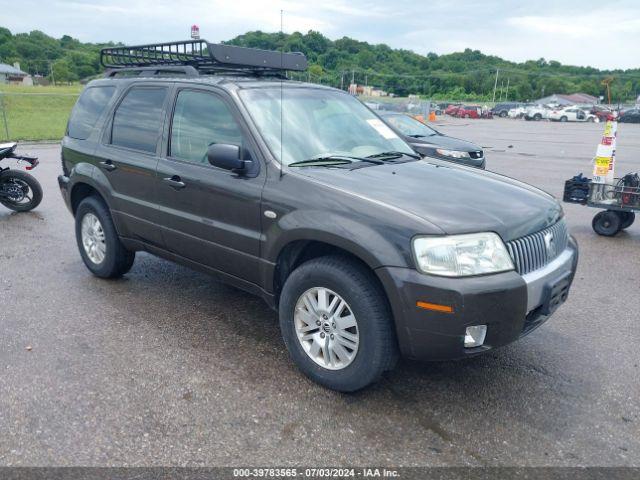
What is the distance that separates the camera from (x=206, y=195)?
4008mm

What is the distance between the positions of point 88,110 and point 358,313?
3.62 metres

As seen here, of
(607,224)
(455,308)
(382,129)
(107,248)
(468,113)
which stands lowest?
(468,113)

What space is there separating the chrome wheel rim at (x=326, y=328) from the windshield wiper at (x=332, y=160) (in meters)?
0.87

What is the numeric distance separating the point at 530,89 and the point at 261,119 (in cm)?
11285

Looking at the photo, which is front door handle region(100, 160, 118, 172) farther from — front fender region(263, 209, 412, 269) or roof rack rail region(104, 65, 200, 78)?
front fender region(263, 209, 412, 269)

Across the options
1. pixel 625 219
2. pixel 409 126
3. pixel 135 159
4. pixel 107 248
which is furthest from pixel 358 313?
pixel 409 126

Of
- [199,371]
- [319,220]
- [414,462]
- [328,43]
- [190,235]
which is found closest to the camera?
[414,462]

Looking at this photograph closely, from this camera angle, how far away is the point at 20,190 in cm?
841

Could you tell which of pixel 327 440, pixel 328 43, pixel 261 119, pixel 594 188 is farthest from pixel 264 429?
pixel 328 43

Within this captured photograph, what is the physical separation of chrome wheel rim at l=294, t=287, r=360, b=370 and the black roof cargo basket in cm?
225

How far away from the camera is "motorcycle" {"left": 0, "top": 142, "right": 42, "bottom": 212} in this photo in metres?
8.32

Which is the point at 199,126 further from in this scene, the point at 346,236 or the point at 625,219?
the point at 625,219

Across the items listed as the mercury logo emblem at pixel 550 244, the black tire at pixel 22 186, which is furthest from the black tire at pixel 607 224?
the black tire at pixel 22 186

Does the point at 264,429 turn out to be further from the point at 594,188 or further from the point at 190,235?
the point at 594,188
